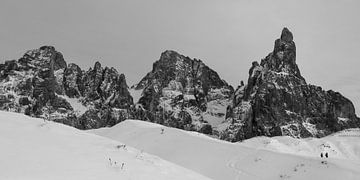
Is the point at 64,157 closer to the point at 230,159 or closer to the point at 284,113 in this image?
the point at 230,159

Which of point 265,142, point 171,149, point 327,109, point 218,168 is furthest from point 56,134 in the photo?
point 327,109

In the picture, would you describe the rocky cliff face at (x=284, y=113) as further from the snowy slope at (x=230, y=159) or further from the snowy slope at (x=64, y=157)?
the snowy slope at (x=64, y=157)

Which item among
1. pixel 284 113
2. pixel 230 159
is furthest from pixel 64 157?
pixel 284 113

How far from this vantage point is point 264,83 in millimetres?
194000

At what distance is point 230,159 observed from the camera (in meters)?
27.0

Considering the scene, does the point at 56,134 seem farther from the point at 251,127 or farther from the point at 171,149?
the point at 251,127

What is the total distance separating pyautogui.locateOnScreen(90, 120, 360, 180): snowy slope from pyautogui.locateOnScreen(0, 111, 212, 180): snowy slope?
999cm

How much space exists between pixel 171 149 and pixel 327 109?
183m

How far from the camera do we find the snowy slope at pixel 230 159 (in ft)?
76.6

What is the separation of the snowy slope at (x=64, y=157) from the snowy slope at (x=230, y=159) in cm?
999

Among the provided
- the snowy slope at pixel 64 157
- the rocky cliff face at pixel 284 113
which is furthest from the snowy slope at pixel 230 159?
the rocky cliff face at pixel 284 113

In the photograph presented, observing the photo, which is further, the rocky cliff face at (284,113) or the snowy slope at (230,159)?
the rocky cliff face at (284,113)

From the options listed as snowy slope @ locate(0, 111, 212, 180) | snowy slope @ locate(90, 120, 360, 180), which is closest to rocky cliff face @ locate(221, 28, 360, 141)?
snowy slope @ locate(90, 120, 360, 180)

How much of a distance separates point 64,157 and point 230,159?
51.1 ft
